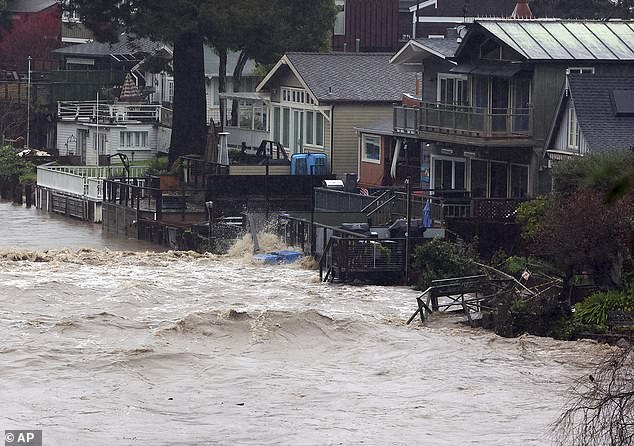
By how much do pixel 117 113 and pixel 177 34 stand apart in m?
14.9

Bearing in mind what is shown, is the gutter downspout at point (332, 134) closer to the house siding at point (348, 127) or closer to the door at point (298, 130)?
the house siding at point (348, 127)

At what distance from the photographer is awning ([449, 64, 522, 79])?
4625 centimetres

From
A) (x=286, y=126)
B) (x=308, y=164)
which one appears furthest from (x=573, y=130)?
(x=286, y=126)

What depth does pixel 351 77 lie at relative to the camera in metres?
61.7

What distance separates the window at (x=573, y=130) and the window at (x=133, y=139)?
33352 millimetres

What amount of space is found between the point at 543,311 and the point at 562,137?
40.4 feet

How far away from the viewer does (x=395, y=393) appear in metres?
27.7

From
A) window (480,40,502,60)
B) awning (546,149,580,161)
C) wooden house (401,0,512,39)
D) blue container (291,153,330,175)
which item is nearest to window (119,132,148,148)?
blue container (291,153,330,175)

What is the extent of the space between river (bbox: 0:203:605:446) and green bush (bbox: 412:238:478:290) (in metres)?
0.92

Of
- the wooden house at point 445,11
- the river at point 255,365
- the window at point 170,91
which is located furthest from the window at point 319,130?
the wooden house at point 445,11

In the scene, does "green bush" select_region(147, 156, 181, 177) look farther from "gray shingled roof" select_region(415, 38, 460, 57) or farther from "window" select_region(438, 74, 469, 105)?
"window" select_region(438, 74, 469, 105)

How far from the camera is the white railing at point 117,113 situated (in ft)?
243

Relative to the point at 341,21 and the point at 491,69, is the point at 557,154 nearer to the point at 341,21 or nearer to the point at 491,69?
the point at 491,69

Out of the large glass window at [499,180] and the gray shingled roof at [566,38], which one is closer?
the gray shingled roof at [566,38]
